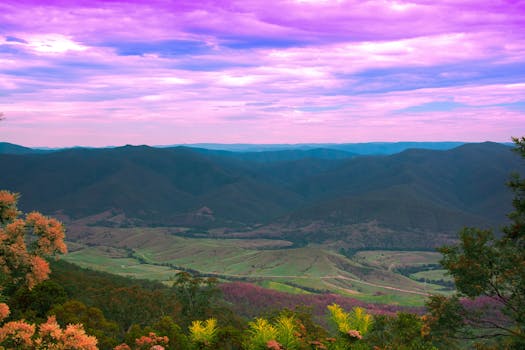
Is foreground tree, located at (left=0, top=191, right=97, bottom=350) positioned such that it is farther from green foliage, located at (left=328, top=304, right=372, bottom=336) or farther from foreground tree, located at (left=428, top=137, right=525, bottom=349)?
foreground tree, located at (left=428, top=137, right=525, bottom=349)

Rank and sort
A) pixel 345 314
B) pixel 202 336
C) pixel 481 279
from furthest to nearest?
pixel 481 279, pixel 202 336, pixel 345 314

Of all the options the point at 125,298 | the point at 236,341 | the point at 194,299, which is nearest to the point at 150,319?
the point at 125,298

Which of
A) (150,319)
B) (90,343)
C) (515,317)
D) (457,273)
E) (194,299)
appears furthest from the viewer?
(194,299)

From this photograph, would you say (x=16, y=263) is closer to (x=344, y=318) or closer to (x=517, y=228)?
(x=344, y=318)

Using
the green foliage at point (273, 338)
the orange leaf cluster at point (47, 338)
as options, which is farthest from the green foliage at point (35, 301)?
the green foliage at point (273, 338)

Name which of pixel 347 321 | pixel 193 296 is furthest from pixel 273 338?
pixel 193 296

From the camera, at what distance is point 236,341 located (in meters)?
25.2

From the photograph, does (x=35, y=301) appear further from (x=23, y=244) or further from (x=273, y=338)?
(x=273, y=338)

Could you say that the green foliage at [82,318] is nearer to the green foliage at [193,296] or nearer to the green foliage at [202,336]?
the green foliage at [202,336]

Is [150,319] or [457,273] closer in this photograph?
[457,273]

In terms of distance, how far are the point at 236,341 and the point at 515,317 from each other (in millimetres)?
15956

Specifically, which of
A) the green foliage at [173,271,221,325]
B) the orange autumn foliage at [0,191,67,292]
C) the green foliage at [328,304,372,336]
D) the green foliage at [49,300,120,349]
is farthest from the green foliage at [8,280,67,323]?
the green foliage at [173,271,221,325]

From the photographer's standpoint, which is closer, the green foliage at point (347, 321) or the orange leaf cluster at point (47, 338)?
the orange leaf cluster at point (47, 338)

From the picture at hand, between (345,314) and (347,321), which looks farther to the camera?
(347,321)
